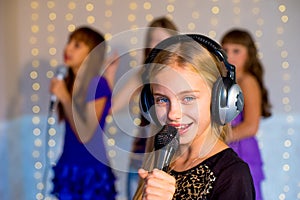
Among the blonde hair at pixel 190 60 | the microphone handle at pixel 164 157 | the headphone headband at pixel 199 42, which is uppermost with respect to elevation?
the headphone headband at pixel 199 42

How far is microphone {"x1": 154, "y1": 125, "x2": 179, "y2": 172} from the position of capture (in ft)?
2.78

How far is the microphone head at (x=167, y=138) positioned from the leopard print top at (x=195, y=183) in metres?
0.09

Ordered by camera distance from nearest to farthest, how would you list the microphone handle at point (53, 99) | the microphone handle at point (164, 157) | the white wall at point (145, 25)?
the microphone handle at point (164, 157)
the microphone handle at point (53, 99)
the white wall at point (145, 25)

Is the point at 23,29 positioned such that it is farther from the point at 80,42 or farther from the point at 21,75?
the point at 80,42

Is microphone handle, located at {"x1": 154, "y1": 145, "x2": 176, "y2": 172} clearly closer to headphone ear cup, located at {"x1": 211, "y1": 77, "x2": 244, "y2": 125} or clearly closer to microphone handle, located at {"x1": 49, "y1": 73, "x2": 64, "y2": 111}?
headphone ear cup, located at {"x1": 211, "y1": 77, "x2": 244, "y2": 125}

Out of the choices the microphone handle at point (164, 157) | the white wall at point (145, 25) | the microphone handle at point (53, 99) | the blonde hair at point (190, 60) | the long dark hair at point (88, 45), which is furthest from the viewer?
the white wall at point (145, 25)

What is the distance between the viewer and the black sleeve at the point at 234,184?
0.89 m

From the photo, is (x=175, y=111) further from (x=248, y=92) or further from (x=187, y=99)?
(x=248, y=92)

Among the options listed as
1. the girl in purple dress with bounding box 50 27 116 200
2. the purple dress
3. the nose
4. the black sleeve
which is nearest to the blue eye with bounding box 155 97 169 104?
the nose

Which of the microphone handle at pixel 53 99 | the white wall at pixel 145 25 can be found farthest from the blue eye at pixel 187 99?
the white wall at pixel 145 25

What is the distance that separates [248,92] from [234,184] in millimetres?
1543

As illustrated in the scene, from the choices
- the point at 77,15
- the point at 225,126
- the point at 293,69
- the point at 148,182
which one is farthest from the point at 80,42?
the point at 148,182

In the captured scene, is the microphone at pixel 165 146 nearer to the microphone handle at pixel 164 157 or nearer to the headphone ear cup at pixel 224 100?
the microphone handle at pixel 164 157

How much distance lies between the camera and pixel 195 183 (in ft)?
3.09
